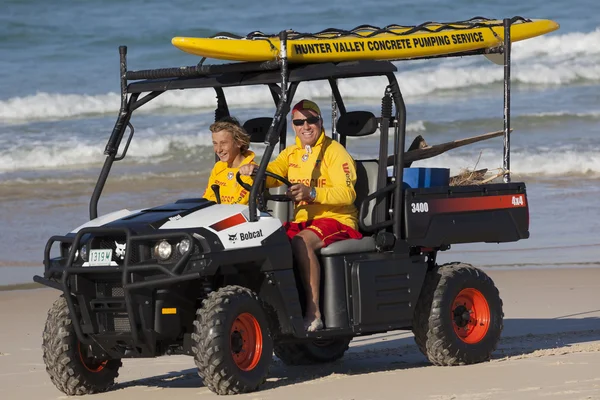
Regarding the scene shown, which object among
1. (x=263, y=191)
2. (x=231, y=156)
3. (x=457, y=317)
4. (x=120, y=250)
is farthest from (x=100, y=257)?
(x=457, y=317)

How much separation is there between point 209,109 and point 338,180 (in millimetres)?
18339

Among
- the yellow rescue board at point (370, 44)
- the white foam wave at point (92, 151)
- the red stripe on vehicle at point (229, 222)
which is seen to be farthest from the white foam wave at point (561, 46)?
the red stripe on vehicle at point (229, 222)

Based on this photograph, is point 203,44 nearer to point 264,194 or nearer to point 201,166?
point 264,194

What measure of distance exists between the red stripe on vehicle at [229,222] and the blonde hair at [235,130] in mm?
809

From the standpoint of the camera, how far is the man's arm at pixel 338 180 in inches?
318

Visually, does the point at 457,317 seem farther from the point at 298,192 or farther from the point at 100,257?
the point at 100,257

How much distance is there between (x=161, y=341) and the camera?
753 centimetres

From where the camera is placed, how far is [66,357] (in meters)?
7.72

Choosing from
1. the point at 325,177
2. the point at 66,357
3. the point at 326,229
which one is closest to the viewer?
the point at 66,357

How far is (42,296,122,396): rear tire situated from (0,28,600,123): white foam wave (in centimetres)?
1789

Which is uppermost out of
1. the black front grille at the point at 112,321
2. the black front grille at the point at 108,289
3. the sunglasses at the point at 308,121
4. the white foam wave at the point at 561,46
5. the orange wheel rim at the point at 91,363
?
the white foam wave at the point at 561,46

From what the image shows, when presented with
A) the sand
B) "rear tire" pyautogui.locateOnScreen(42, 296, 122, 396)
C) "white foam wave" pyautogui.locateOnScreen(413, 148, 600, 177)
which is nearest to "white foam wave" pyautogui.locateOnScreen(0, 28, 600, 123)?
"white foam wave" pyautogui.locateOnScreen(413, 148, 600, 177)

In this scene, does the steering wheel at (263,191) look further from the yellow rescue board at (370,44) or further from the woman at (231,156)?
the yellow rescue board at (370,44)

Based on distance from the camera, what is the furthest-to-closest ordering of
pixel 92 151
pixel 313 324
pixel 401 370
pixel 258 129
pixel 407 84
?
pixel 407 84
pixel 92 151
pixel 258 129
pixel 401 370
pixel 313 324
